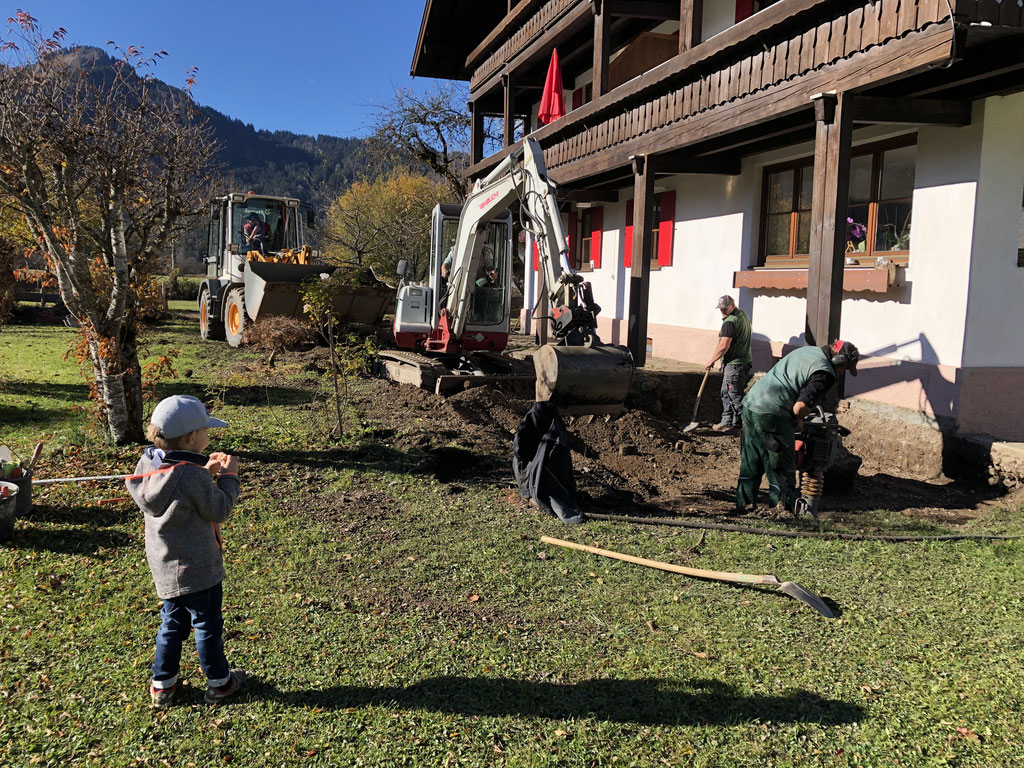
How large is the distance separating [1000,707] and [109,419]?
7.31 meters

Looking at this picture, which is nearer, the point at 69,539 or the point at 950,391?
the point at 69,539

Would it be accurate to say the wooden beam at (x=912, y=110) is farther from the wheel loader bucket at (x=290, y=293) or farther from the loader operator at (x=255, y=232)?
the loader operator at (x=255, y=232)

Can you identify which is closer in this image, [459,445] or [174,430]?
[174,430]

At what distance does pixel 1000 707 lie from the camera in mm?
3400

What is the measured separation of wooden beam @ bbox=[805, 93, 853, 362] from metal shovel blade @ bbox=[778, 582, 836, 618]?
13.6 feet

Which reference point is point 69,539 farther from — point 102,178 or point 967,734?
point 967,734

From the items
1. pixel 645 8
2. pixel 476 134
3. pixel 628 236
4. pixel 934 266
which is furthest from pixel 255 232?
pixel 934 266

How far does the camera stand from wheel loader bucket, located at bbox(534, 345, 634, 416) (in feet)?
19.9

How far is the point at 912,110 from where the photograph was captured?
7.99 meters

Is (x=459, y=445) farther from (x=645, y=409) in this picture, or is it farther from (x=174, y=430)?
(x=174, y=430)

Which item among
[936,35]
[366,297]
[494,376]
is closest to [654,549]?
[936,35]

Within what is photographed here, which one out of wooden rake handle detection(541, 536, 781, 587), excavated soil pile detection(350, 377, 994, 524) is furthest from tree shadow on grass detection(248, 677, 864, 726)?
excavated soil pile detection(350, 377, 994, 524)

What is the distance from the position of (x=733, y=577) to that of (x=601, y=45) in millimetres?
10367

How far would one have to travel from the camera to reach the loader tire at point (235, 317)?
14914mm
